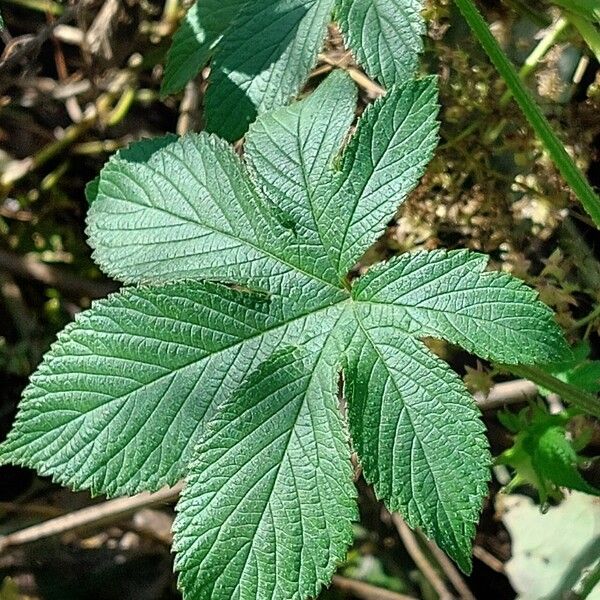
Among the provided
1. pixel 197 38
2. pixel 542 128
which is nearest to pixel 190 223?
pixel 197 38

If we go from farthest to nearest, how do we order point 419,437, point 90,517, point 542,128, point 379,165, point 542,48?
point 90,517
point 542,48
point 542,128
point 379,165
point 419,437

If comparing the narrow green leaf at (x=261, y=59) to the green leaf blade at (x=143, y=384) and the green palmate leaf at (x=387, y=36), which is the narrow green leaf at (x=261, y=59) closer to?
the green palmate leaf at (x=387, y=36)

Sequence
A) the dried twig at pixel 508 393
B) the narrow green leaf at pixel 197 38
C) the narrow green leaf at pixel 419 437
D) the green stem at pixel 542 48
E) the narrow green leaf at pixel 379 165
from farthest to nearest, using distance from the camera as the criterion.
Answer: the dried twig at pixel 508 393 < the green stem at pixel 542 48 < the narrow green leaf at pixel 197 38 < the narrow green leaf at pixel 379 165 < the narrow green leaf at pixel 419 437

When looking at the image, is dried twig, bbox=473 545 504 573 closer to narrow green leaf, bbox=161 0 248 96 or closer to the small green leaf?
the small green leaf

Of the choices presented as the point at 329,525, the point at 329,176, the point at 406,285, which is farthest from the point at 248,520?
the point at 329,176

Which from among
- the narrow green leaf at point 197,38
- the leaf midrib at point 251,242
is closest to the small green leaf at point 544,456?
the leaf midrib at point 251,242

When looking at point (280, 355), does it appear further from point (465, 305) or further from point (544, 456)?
point (544, 456)
